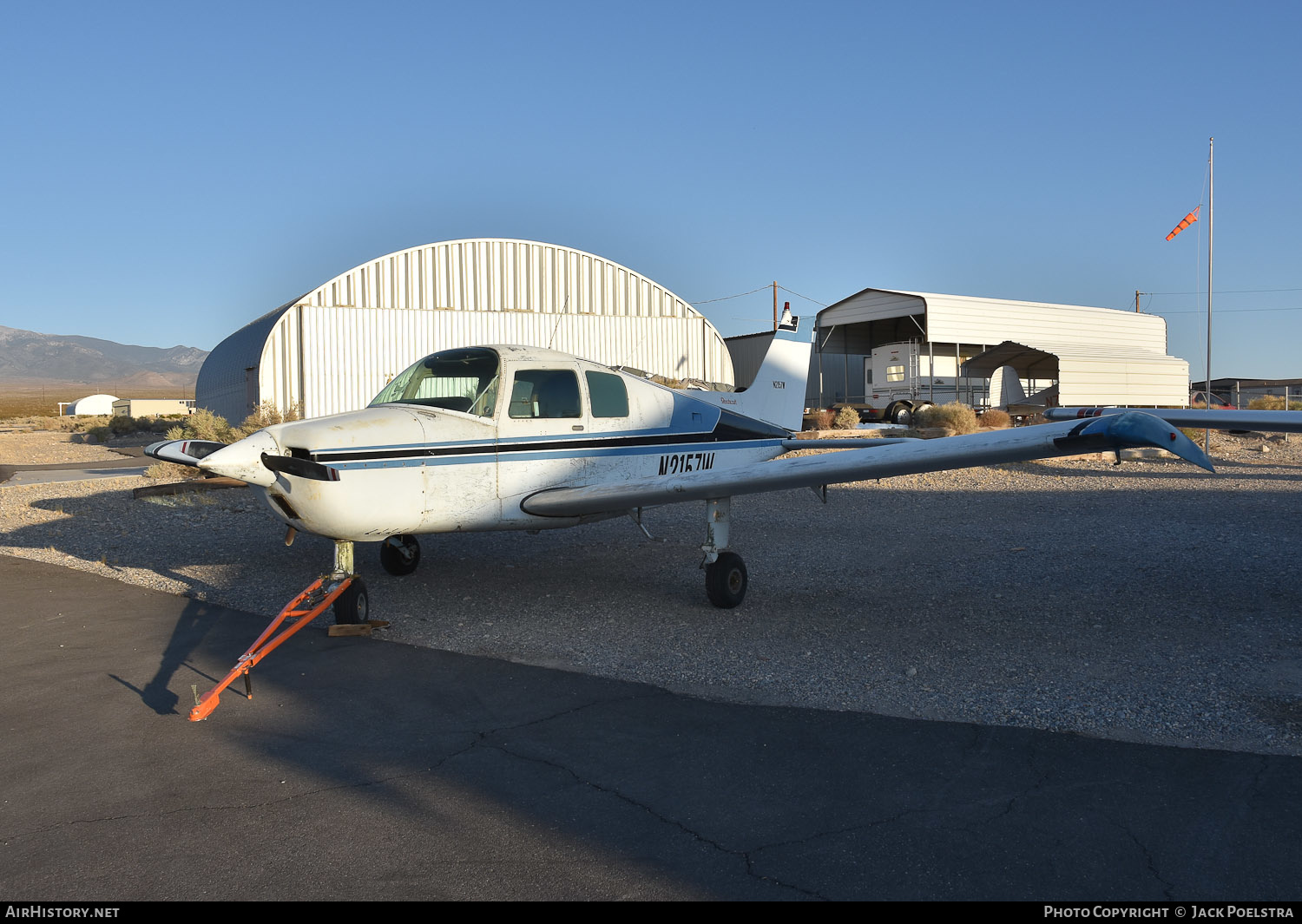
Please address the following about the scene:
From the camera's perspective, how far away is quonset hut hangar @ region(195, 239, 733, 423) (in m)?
24.5

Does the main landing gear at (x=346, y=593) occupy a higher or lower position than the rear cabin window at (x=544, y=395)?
lower

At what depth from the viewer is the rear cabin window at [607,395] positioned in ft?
26.1

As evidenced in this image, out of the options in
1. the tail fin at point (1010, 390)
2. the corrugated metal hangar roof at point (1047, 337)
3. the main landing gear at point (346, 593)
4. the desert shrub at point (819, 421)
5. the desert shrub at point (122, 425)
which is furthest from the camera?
the desert shrub at point (122, 425)

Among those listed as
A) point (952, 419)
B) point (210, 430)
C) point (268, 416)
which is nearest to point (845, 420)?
point (952, 419)

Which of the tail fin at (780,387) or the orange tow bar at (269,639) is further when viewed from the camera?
the tail fin at (780,387)

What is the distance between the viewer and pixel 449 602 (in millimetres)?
7629

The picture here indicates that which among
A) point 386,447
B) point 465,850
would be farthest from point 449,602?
point 465,850

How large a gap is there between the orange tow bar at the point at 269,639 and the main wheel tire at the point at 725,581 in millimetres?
2931

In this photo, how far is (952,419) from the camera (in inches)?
893

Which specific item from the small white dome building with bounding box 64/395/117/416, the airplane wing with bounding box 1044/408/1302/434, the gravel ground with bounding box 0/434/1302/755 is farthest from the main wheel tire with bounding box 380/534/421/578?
the small white dome building with bounding box 64/395/117/416

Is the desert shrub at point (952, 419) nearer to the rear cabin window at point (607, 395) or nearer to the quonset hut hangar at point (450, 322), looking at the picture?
the quonset hut hangar at point (450, 322)

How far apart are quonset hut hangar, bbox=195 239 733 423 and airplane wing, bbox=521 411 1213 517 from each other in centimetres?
1672

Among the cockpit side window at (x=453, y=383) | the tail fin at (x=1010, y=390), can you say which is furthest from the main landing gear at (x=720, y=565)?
the tail fin at (x=1010, y=390)

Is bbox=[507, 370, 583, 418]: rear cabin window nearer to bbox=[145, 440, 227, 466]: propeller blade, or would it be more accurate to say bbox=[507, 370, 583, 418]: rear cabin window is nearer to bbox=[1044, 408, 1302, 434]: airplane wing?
bbox=[145, 440, 227, 466]: propeller blade
